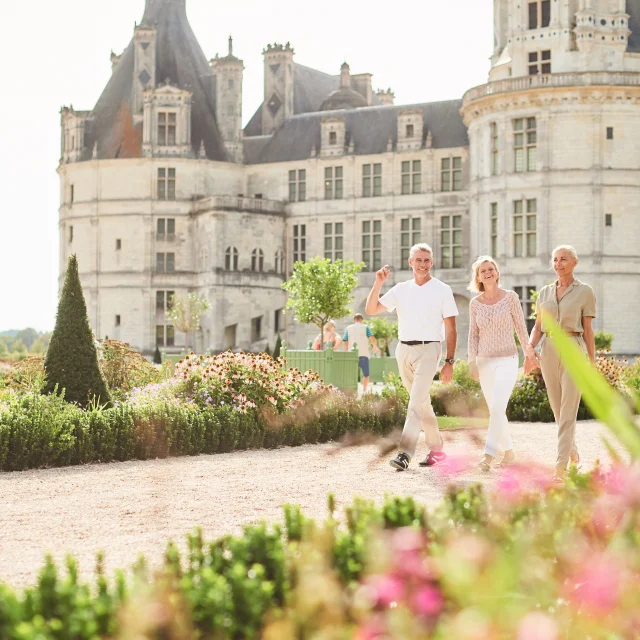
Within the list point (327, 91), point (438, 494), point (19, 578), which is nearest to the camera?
point (19, 578)

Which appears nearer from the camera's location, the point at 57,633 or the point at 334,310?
the point at 57,633

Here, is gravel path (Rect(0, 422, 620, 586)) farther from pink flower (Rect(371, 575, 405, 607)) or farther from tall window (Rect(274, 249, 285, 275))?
tall window (Rect(274, 249, 285, 275))

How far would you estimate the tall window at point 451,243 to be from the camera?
40.1 meters

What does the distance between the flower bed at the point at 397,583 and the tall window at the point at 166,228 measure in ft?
128

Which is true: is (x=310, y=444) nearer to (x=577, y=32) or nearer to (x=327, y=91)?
(x=577, y=32)

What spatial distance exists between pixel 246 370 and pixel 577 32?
87.9ft

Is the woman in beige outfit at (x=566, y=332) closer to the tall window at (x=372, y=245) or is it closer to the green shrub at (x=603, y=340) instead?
the green shrub at (x=603, y=340)

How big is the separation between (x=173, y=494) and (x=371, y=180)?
35.6 metres

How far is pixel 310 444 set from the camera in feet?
37.2

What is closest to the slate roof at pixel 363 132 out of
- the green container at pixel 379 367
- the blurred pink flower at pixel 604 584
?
the green container at pixel 379 367

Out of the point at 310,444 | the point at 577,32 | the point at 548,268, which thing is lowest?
Answer: the point at 310,444

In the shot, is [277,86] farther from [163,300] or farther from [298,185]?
[163,300]

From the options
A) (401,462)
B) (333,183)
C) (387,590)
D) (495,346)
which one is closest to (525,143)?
(333,183)

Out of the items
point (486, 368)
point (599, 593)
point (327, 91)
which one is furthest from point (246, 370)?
point (327, 91)
